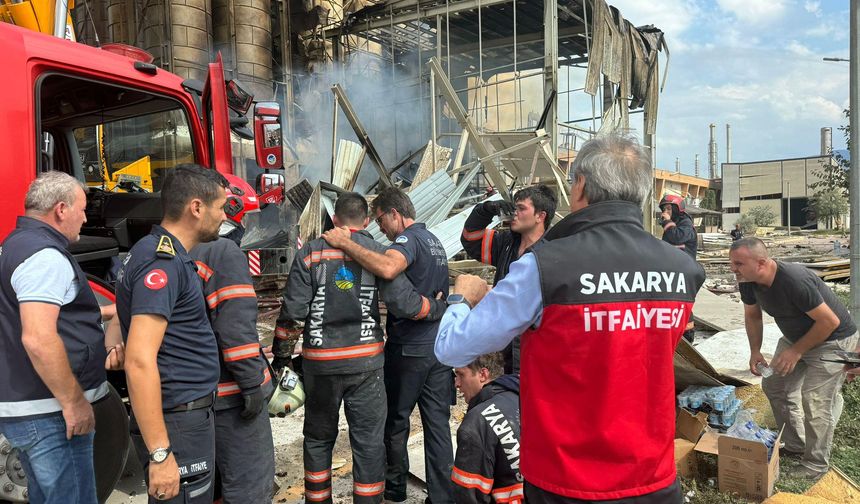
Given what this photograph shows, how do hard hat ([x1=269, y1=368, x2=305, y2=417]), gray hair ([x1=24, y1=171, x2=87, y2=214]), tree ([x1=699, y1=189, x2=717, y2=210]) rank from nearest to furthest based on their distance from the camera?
gray hair ([x1=24, y1=171, x2=87, y2=214])
hard hat ([x1=269, y1=368, x2=305, y2=417])
tree ([x1=699, y1=189, x2=717, y2=210])

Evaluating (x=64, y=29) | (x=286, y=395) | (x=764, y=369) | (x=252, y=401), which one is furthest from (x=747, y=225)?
(x=252, y=401)

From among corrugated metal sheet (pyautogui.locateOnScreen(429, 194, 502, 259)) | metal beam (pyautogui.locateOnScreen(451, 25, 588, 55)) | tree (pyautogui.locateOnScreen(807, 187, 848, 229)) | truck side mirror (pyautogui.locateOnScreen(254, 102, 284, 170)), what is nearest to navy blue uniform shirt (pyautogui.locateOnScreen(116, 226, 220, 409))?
truck side mirror (pyautogui.locateOnScreen(254, 102, 284, 170))

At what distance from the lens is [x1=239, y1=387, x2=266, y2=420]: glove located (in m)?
2.56

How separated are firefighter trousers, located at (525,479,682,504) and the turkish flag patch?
1425mm

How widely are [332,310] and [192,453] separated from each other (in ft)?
3.73

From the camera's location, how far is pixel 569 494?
1.65 meters

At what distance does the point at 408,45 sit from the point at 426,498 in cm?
1441

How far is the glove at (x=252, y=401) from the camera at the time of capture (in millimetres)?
2561

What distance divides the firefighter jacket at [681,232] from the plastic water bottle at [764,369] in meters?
3.39

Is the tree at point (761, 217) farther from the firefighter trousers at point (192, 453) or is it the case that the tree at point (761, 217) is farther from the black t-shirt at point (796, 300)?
the firefighter trousers at point (192, 453)

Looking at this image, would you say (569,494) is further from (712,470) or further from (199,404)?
(712,470)

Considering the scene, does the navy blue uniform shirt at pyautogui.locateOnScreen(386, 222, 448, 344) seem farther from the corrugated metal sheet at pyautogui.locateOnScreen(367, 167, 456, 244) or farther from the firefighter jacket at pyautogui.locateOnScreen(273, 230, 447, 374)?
the corrugated metal sheet at pyautogui.locateOnScreen(367, 167, 456, 244)

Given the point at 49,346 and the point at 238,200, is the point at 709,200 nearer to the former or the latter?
the point at 238,200

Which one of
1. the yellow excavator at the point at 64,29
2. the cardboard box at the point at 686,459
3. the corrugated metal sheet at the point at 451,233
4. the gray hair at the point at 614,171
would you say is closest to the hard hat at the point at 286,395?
the gray hair at the point at 614,171
